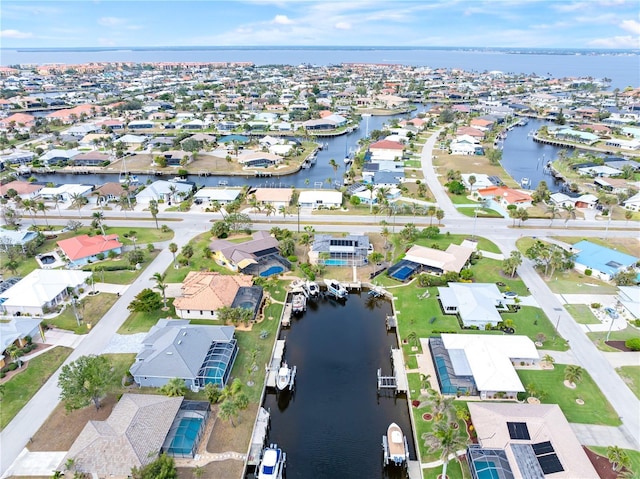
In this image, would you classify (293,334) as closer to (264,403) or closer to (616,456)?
(264,403)

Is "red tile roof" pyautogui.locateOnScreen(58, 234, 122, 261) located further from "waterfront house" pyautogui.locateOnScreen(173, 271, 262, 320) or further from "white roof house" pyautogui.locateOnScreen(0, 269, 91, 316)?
"waterfront house" pyautogui.locateOnScreen(173, 271, 262, 320)

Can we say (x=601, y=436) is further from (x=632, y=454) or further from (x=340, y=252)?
(x=340, y=252)

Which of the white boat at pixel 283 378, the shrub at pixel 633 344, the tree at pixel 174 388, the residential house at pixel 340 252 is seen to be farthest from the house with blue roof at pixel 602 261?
the tree at pixel 174 388

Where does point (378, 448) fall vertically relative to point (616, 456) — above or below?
below

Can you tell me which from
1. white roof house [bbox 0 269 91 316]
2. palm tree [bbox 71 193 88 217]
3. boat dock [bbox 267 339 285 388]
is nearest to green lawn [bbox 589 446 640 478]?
boat dock [bbox 267 339 285 388]

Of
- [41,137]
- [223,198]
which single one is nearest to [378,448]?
[223,198]

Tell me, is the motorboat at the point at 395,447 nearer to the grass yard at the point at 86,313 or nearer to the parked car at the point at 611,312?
the parked car at the point at 611,312
